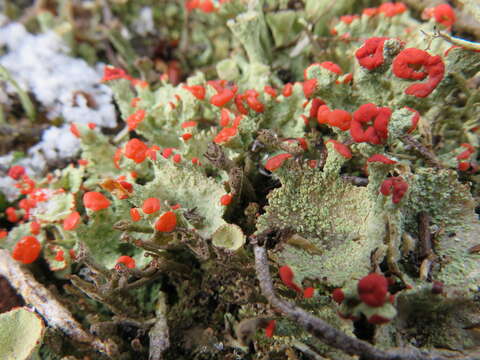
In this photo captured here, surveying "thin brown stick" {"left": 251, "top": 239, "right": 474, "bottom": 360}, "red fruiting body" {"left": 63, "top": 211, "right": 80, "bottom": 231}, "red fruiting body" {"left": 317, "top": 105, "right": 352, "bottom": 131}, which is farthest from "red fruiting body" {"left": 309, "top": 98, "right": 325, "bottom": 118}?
"red fruiting body" {"left": 63, "top": 211, "right": 80, "bottom": 231}

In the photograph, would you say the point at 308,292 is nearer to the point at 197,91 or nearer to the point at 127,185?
the point at 127,185

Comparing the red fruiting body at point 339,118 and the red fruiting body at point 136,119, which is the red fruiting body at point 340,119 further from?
the red fruiting body at point 136,119

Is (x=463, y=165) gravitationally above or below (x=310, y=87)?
below

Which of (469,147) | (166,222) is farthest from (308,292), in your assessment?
(469,147)

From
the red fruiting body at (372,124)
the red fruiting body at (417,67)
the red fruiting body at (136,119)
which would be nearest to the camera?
the red fruiting body at (372,124)

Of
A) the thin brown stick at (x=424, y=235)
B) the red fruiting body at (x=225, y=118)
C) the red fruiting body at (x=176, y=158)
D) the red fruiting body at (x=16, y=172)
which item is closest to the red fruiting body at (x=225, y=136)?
the red fruiting body at (x=225, y=118)

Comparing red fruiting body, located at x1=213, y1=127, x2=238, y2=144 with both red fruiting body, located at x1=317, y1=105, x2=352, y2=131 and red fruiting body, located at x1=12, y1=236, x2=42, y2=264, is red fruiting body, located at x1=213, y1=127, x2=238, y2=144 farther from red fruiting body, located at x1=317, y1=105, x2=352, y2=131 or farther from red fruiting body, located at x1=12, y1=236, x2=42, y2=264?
red fruiting body, located at x1=12, y1=236, x2=42, y2=264
